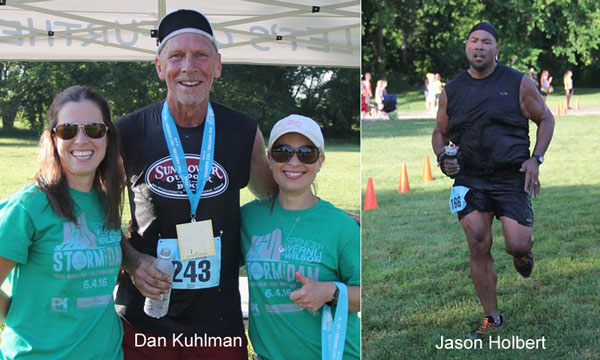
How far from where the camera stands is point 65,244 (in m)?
2.27

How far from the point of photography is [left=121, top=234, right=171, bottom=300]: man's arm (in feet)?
8.16

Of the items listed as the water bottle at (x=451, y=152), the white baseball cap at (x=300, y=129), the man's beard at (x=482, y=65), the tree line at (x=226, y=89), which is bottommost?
the tree line at (x=226, y=89)

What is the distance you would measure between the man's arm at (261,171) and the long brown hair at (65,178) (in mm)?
508

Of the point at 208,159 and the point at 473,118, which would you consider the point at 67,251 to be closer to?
A: the point at 208,159

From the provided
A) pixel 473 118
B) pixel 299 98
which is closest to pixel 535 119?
pixel 473 118

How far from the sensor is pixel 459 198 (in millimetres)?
4824

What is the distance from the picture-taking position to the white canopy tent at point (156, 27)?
581 centimetres

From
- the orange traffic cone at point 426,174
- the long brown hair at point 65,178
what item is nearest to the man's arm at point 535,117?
the long brown hair at point 65,178

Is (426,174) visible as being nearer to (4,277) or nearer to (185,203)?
(185,203)

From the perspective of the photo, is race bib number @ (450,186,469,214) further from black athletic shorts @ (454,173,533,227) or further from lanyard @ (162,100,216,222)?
lanyard @ (162,100,216,222)

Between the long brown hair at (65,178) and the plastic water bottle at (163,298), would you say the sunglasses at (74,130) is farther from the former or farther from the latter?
the plastic water bottle at (163,298)

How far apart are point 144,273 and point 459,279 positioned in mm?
4023

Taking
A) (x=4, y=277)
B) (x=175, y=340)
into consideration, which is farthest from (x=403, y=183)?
(x=4, y=277)

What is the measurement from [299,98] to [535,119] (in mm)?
15598
